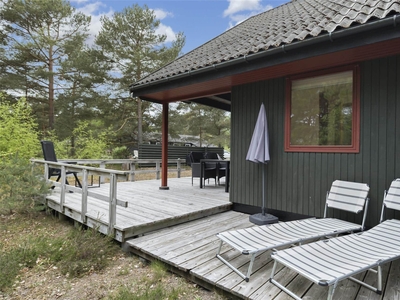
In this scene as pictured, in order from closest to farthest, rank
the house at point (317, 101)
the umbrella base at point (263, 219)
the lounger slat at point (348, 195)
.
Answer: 1. the house at point (317, 101)
2. the lounger slat at point (348, 195)
3. the umbrella base at point (263, 219)

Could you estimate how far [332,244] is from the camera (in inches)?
83.6

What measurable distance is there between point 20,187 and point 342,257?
5.00 metres

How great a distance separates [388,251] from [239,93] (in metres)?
3.11

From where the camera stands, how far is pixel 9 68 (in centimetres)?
1224

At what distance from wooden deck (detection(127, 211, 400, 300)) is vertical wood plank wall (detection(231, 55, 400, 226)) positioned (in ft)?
3.11

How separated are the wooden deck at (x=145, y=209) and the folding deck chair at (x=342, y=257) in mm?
1830

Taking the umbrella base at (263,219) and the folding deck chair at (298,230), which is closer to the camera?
the folding deck chair at (298,230)

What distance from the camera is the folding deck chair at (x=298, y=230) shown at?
7.22ft

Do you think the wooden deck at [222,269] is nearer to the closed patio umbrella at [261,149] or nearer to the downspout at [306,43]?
the closed patio umbrella at [261,149]

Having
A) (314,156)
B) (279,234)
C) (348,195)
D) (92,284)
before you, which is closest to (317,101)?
(314,156)

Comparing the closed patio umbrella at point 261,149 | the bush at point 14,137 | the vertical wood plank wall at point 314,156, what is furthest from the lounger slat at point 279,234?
the bush at point 14,137

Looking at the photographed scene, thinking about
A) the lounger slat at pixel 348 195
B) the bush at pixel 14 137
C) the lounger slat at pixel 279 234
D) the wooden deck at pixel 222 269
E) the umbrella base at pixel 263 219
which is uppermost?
the bush at pixel 14 137

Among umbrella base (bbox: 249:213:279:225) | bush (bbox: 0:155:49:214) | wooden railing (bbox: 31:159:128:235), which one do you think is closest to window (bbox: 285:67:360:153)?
umbrella base (bbox: 249:213:279:225)

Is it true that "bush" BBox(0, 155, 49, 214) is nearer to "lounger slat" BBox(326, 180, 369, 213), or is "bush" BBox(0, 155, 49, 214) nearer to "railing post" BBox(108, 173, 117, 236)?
"railing post" BBox(108, 173, 117, 236)
